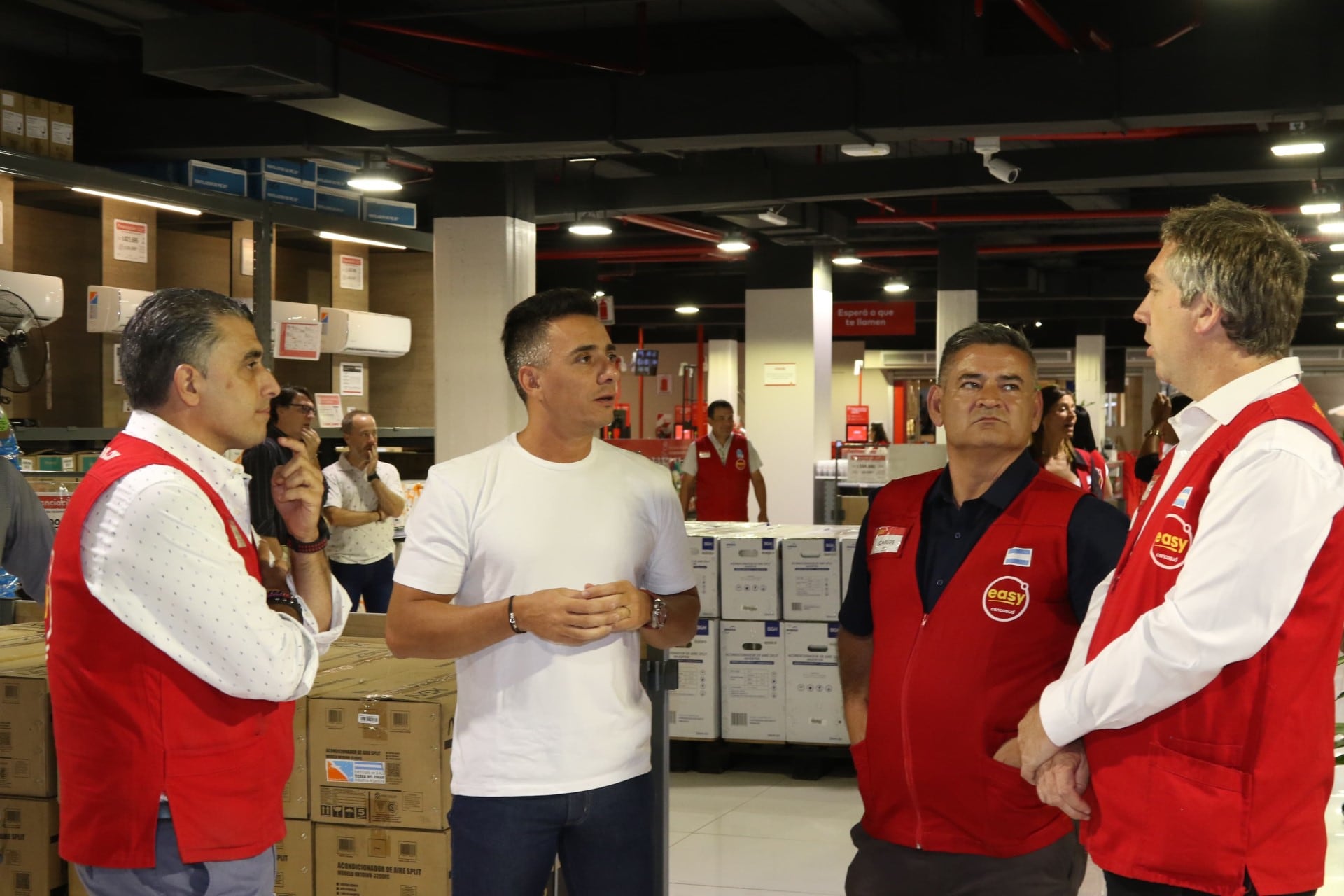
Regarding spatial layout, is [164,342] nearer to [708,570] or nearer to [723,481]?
[708,570]

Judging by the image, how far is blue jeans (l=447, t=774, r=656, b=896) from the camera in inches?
86.7

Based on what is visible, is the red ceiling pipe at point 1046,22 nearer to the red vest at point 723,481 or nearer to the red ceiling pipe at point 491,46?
the red ceiling pipe at point 491,46

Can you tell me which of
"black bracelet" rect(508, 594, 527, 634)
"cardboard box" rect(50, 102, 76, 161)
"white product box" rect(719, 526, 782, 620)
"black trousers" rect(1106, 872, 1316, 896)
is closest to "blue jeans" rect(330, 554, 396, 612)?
"white product box" rect(719, 526, 782, 620)

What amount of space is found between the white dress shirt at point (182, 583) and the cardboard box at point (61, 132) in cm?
570

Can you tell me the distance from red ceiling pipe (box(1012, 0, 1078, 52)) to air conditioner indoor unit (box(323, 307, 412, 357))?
451 cm

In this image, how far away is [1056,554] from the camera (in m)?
2.22

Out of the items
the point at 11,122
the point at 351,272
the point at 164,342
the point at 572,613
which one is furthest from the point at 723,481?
the point at 164,342

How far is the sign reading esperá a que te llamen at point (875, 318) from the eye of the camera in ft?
68.8

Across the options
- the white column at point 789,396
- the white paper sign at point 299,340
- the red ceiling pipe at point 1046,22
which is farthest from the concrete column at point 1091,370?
the white paper sign at point 299,340

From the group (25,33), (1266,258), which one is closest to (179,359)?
(1266,258)

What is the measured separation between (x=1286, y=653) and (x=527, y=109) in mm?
6866

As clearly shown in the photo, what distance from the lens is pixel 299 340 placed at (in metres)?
8.09

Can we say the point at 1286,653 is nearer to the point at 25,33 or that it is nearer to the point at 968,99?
the point at 968,99

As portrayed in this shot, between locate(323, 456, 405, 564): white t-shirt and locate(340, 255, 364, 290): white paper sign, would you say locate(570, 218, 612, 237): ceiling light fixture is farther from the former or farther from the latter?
locate(323, 456, 405, 564): white t-shirt
